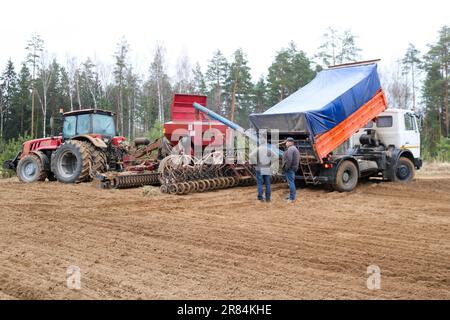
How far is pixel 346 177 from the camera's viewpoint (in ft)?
36.7

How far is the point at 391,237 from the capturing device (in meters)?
5.83

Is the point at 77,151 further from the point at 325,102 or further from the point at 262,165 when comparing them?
the point at 325,102

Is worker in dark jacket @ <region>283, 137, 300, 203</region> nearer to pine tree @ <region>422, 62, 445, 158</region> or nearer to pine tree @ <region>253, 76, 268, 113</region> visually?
pine tree @ <region>422, 62, 445, 158</region>

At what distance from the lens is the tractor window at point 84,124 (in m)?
12.7

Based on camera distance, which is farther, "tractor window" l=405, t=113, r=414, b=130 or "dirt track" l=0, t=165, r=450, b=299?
"tractor window" l=405, t=113, r=414, b=130

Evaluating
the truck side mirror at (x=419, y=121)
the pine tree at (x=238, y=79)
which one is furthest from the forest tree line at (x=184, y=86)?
the truck side mirror at (x=419, y=121)

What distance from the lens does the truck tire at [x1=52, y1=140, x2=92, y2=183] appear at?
11.7m

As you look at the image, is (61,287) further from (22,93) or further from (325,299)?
(22,93)

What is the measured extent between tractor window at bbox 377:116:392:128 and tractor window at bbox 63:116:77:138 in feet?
31.3

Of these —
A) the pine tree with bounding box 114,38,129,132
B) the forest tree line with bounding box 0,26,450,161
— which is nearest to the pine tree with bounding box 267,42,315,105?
the forest tree line with bounding box 0,26,450,161

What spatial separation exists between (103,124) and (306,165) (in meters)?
6.46

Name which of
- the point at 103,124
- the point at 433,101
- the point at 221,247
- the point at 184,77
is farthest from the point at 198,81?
the point at 221,247

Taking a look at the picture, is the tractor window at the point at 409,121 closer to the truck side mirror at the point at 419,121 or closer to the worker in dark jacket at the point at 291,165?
the truck side mirror at the point at 419,121

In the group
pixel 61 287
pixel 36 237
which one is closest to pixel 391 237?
pixel 61 287
